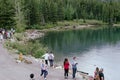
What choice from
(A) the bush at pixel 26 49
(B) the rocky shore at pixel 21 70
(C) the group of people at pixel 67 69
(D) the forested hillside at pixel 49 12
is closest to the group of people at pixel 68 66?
(C) the group of people at pixel 67 69

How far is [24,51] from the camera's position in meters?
50.0

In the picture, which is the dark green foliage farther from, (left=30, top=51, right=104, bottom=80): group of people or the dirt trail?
(left=30, top=51, right=104, bottom=80): group of people

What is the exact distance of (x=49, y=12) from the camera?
151 meters

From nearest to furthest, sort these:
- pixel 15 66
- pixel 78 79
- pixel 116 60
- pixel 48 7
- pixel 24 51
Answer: pixel 78 79, pixel 15 66, pixel 24 51, pixel 116 60, pixel 48 7

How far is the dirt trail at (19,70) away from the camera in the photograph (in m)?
34.1

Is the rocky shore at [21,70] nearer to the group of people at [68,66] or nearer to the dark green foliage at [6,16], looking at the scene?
the group of people at [68,66]

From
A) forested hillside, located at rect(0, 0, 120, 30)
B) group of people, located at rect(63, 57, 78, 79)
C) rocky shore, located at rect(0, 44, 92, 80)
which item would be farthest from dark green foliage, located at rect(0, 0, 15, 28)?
group of people, located at rect(63, 57, 78, 79)

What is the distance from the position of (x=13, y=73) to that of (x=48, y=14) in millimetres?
117176

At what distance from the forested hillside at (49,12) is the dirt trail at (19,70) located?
38.9m

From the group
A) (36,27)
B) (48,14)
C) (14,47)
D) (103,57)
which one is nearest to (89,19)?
(48,14)

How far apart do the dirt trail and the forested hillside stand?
38.9m

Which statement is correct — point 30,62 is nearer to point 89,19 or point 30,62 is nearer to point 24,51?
point 24,51

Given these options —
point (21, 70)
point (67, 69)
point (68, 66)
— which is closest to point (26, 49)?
point (21, 70)

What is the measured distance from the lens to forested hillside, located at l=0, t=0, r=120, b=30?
80625 millimetres
